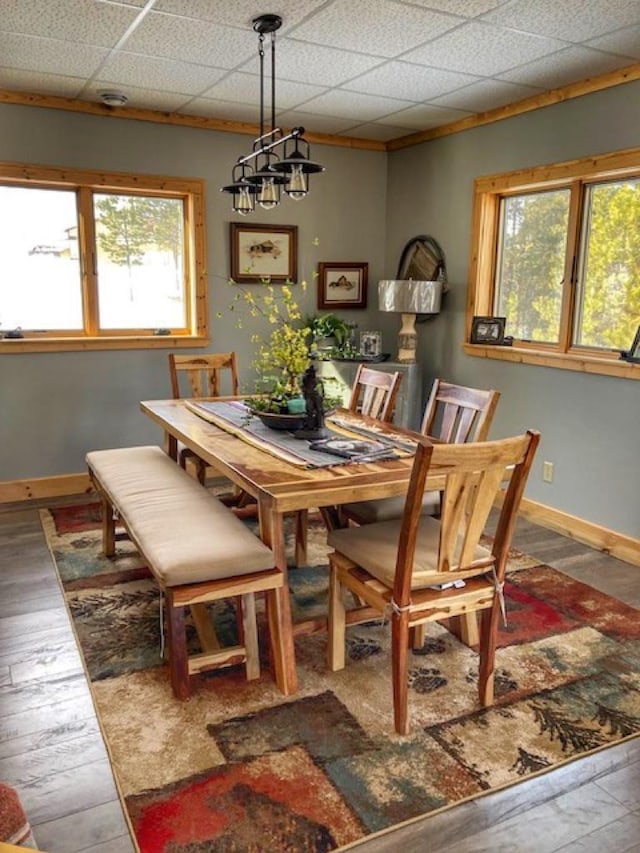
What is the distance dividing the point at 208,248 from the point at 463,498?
3.37 meters

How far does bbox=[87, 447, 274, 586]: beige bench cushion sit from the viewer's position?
2.20 metres

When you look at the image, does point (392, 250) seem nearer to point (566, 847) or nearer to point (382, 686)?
point (382, 686)

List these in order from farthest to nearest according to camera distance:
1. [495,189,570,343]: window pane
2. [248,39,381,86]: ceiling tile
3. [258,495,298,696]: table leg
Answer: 1. [495,189,570,343]: window pane
2. [248,39,381,86]: ceiling tile
3. [258,495,298,696]: table leg

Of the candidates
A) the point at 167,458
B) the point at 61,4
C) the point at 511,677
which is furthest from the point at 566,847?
the point at 61,4

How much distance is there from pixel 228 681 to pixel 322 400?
3.86 ft

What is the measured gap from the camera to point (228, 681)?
7.96 feet

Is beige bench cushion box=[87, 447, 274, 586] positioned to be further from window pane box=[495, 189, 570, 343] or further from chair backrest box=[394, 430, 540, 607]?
window pane box=[495, 189, 570, 343]

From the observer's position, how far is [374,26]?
9.80 feet

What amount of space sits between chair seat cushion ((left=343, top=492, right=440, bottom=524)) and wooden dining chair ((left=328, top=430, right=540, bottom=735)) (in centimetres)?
44

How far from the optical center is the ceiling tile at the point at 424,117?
429cm

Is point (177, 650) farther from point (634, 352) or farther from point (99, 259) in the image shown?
point (99, 259)

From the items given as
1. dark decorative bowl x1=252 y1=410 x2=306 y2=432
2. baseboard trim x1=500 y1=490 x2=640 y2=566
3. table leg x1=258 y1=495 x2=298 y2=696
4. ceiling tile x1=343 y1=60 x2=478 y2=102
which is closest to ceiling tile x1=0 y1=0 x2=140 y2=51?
ceiling tile x1=343 y1=60 x2=478 y2=102

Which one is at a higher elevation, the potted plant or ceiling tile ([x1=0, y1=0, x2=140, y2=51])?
ceiling tile ([x1=0, y1=0, x2=140, y2=51])

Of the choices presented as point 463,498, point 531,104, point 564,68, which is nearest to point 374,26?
point 564,68
